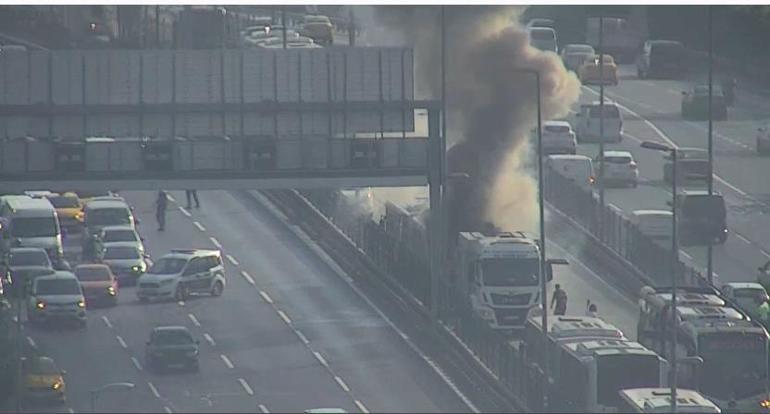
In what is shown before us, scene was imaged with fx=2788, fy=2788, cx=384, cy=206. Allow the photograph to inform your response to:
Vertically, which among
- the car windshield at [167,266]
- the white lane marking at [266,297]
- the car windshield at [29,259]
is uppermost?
the car windshield at [29,259]

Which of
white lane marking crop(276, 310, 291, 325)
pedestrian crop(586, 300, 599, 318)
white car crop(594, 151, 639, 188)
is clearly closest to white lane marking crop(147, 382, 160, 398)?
white lane marking crop(276, 310, 291, 325)

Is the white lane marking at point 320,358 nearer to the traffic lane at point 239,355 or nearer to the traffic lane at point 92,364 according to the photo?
the traffic lane at point 239,355

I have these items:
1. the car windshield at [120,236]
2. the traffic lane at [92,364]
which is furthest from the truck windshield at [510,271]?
the car windshield at [120,236]

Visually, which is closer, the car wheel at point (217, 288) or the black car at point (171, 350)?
the black car at point (171, 350)

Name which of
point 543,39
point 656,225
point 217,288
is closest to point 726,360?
point 217,288

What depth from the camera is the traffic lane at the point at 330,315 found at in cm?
5741

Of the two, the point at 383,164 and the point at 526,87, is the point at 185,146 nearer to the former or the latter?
the point at 383,164

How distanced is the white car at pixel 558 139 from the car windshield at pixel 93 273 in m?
19.7

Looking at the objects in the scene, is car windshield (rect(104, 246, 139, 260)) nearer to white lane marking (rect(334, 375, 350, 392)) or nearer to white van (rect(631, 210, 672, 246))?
white lane marking (rect(334, 375, 350, 392))

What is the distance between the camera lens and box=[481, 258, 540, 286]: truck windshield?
61.5 metres

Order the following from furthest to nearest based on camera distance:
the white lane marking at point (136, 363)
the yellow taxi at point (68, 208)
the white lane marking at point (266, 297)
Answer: the yellow taxi at point (68, 208) < the white lane marking at point (266, 297) < the white lane marking at point (136, 363)

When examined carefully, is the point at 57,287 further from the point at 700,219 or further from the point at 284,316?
the point at 700,219

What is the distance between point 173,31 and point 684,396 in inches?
990

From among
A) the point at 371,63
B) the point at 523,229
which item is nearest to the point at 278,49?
the point at 371,63
